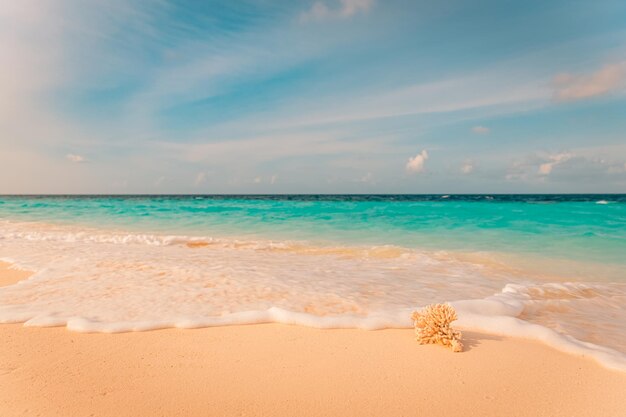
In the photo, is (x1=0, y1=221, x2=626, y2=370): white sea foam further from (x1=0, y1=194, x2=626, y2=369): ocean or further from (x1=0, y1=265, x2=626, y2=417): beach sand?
(x1=0, y1=265, x2=626, y2=417): beach sand

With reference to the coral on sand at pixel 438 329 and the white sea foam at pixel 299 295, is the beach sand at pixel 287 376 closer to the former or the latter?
the coral on sand at pixel 438 329

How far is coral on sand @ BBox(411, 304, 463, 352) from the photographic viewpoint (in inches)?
145

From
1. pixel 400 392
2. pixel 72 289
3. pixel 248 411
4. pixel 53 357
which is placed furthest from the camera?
pixel 72 289

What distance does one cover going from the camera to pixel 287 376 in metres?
3.12

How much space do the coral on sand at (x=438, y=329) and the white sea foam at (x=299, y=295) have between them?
49 centimetres

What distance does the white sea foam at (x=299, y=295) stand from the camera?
4297 millimetres

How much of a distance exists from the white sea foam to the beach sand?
1.04 feet

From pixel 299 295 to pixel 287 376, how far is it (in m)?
2.28

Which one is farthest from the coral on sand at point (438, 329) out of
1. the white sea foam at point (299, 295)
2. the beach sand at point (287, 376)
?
the white sea foam at point (299, 295)

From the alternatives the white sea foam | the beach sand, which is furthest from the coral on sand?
the white sea foam

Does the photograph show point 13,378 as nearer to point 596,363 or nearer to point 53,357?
point 53,357

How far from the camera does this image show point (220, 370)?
320 cm

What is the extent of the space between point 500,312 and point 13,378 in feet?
17.0

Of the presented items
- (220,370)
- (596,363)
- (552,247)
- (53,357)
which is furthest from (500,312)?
(552,247)
